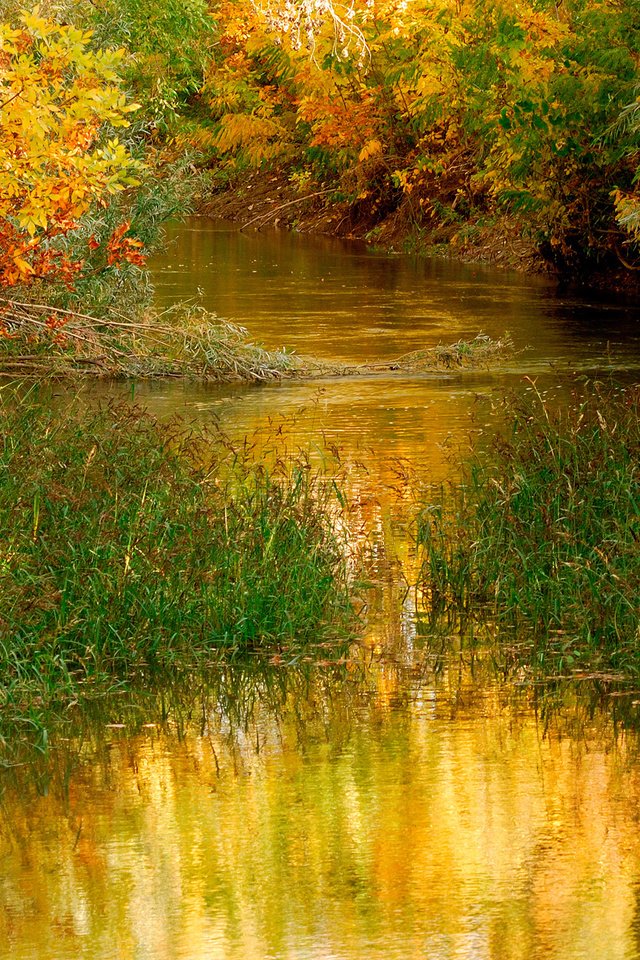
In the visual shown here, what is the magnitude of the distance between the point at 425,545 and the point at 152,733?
10.4 feet

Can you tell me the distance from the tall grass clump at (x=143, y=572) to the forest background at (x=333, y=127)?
1.88m

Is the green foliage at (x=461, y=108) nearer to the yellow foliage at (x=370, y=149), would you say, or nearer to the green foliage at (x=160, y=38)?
the yellow foliage at (x=370, y=149)

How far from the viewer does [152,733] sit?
7.93 m

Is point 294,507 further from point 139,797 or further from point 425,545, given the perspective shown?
point 139,797

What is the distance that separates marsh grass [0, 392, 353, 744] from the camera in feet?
28.3

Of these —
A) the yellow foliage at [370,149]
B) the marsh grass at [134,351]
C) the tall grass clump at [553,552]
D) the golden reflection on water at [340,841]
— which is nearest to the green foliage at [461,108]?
the yellow foliage at [370,149]

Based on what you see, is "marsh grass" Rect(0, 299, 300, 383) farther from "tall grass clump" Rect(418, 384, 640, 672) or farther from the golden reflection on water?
the golden reflection on water

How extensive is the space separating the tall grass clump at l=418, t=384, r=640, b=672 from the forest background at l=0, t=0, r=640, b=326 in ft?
10.3

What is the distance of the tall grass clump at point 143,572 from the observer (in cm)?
868

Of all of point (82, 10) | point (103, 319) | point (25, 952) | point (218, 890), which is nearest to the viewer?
point (25, 952)

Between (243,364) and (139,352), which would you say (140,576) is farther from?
(243,364)

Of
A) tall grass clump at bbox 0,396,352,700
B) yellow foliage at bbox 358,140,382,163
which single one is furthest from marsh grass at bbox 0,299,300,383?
yellow foliage at bbox 358,140,382,163

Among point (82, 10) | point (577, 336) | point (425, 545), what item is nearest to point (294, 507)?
point (425, 545)

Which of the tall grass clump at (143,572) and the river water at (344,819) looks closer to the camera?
the river water at (344,819)
